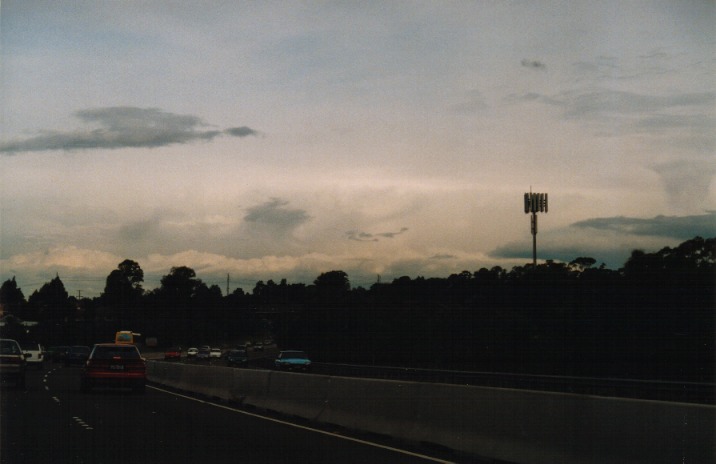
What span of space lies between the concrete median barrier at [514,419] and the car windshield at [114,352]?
9945 mm

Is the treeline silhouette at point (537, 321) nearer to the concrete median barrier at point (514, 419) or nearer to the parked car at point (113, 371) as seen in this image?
the parked car at point (113, 371)

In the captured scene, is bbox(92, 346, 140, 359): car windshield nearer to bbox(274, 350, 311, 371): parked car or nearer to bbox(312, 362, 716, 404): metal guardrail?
bbox(312, 362, 716, 404): metal guardrail

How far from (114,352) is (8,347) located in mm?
4590

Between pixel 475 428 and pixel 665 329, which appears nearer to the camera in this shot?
pixel 475 428

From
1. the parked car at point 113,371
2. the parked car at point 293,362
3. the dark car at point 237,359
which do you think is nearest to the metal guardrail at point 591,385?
the parked car at point 293,362

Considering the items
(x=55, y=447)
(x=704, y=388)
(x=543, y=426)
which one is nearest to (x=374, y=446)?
(x=543, y=426)

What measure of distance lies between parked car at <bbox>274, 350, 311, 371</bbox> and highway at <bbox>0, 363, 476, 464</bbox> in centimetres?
2773

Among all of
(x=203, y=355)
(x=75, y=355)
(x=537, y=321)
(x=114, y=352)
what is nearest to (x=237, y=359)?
(x=75, y=355)

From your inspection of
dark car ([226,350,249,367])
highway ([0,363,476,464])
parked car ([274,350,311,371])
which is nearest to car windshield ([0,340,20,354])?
highway ([0,363,476,464])

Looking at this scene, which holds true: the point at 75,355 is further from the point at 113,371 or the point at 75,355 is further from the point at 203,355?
the point at 113,371

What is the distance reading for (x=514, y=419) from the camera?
498 inches

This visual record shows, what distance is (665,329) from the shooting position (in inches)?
2354

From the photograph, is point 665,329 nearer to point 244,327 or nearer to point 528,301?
point 528,301

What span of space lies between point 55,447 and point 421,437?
563cm
